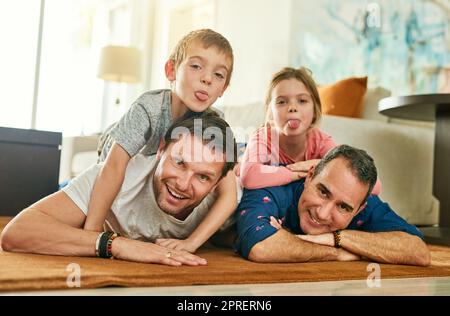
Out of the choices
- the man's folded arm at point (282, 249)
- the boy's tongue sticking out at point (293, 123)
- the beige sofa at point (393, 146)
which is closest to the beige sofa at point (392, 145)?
the beige sofa at point (393, 146)

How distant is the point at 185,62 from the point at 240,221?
0.50m

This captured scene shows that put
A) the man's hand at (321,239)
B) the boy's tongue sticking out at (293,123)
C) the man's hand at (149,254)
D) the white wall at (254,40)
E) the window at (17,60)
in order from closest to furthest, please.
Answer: the man's hand at (149,254), the man's hand at (321,239), the boy's tongue sticking out at (293,123), the white wall at (254,40), the window at (17,60)

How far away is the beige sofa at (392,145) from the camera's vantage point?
10.6 ft

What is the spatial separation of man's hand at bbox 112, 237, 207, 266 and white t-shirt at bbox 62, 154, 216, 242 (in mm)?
192

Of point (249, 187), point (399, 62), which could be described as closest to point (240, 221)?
point (249, 187)

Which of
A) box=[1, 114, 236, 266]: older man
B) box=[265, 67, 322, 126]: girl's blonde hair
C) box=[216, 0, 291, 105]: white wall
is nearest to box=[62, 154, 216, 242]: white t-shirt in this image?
box=[1, 114, 236, 266]: older man

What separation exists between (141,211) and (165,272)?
41 centimetres

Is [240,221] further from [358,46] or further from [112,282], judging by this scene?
[358,46]

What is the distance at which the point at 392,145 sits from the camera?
3.41m

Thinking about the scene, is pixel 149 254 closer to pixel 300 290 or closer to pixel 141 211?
pixel 141 211

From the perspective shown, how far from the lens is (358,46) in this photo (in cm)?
443

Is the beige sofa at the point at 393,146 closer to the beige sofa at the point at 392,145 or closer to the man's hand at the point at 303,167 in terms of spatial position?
the beige sofa at the point at 392,145

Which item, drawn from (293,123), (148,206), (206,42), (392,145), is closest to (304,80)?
(293,123)

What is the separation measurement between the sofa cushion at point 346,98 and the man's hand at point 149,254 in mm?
2321
